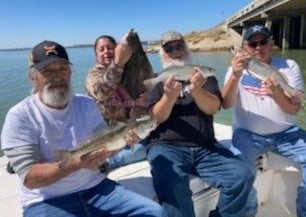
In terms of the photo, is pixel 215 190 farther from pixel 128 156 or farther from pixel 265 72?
pixel 265 72

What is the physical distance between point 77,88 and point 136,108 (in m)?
14.6

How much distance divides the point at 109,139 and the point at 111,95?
153cm

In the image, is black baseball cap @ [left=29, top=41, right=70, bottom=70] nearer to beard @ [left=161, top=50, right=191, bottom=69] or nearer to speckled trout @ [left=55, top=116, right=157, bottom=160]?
speckled trout @ [left=55, top=116, right=157, bottom=160]

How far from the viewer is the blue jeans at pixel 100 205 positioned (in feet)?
8.79

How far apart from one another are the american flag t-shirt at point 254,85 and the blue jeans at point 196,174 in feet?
2.51

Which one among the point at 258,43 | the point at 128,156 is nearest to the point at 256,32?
the point at 258,43

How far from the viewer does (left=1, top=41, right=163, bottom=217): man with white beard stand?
8.40 feet

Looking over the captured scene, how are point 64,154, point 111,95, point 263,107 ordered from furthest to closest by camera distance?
point 111,95
point 263,107
point 64,154

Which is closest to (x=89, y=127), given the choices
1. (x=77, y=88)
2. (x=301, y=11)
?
(x=77, y=88)

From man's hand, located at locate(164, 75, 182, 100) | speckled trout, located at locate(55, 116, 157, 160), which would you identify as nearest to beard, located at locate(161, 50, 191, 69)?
man's hand, located at locate(164, 75, 182, 100)

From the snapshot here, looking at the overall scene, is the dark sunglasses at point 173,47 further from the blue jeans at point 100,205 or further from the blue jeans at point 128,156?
the blue jeans at point 100,205

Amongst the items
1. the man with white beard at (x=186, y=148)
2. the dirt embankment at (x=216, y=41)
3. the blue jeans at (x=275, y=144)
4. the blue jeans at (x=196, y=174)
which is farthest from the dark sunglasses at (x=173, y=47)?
the dirt embankment at (x=216, y=41)

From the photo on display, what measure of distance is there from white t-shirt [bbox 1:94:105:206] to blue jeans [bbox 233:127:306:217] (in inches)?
65.5

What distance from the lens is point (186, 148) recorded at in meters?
3.51
